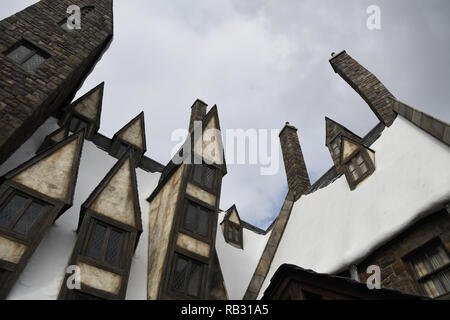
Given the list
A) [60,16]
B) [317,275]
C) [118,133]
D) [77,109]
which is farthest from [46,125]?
[317,275]

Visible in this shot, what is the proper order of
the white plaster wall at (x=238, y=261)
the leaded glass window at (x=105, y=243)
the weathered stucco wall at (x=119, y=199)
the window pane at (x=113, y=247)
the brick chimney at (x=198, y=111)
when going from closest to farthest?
the leaded glass window at (x=105, y=243) < the window pane at (x=113, y=247) < the weathered stucco wall at (x=119, y=199) < the white plaster wall at (x=238, y=261) < the brick chimney at (x=198, y=111)

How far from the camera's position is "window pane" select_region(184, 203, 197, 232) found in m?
9.55

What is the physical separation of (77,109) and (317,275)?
1177 centimetres

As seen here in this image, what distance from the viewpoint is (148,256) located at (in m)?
9.48

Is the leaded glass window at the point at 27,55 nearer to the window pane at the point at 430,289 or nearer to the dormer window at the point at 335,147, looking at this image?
the dormer window at the point at 335,147

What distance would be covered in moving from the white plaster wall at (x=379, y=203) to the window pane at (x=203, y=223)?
319cm

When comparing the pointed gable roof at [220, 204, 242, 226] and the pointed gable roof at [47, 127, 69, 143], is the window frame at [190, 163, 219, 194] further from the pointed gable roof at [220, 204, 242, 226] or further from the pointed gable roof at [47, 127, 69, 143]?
the pointed gable roof at [47, 127, 69, 143]

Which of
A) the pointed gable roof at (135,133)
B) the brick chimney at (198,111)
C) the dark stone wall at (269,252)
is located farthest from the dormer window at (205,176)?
the brick chimney at (198,111)

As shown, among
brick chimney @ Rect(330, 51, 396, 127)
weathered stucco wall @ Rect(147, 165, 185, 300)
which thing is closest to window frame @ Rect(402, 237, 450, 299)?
brick chimney @ Rect(330, 51, 396, 127)

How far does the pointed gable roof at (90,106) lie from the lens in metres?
12.8

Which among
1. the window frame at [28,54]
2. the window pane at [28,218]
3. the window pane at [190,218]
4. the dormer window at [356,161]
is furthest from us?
the dormer window at [356,161]
